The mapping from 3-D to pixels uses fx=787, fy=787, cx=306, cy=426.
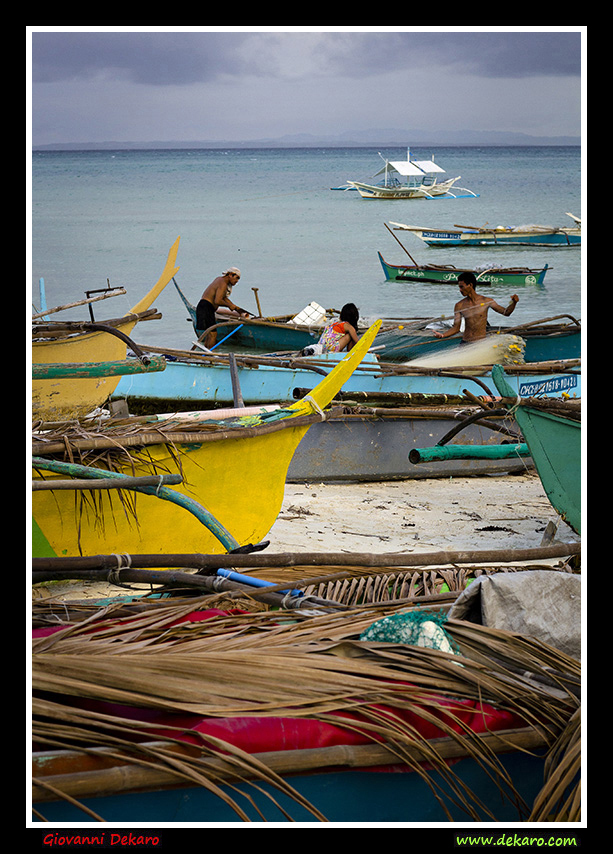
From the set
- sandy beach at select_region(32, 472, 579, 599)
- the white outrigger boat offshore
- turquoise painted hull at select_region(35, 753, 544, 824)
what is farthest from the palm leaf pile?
the white outrigger boat offshore

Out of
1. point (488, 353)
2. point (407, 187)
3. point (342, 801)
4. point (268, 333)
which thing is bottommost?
point (342, 801)

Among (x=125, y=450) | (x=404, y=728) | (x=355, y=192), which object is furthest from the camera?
(x=355, y=192)

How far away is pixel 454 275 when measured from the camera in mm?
13609

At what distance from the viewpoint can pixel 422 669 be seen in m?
1.99

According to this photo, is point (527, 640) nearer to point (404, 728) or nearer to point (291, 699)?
point (404, 728)

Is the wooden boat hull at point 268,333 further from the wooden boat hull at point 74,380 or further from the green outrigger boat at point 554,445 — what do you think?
the green outrigger boat at point 554,445

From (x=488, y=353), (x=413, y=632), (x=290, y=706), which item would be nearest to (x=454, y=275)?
(x=488, y=353)

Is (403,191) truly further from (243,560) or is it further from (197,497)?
(243,560)

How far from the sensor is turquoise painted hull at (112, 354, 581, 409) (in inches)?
251

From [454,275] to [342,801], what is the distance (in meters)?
12.5

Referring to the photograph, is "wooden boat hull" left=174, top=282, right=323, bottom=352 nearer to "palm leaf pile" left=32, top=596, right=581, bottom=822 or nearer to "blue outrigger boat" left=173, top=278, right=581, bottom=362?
"blue outrigger boat" left=173, top=278, right=581, bottom=362

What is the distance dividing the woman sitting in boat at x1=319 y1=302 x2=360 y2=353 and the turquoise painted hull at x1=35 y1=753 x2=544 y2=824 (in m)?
5.68

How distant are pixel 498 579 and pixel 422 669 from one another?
1.27ft

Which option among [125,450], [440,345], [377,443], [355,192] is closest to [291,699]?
[125,450]
